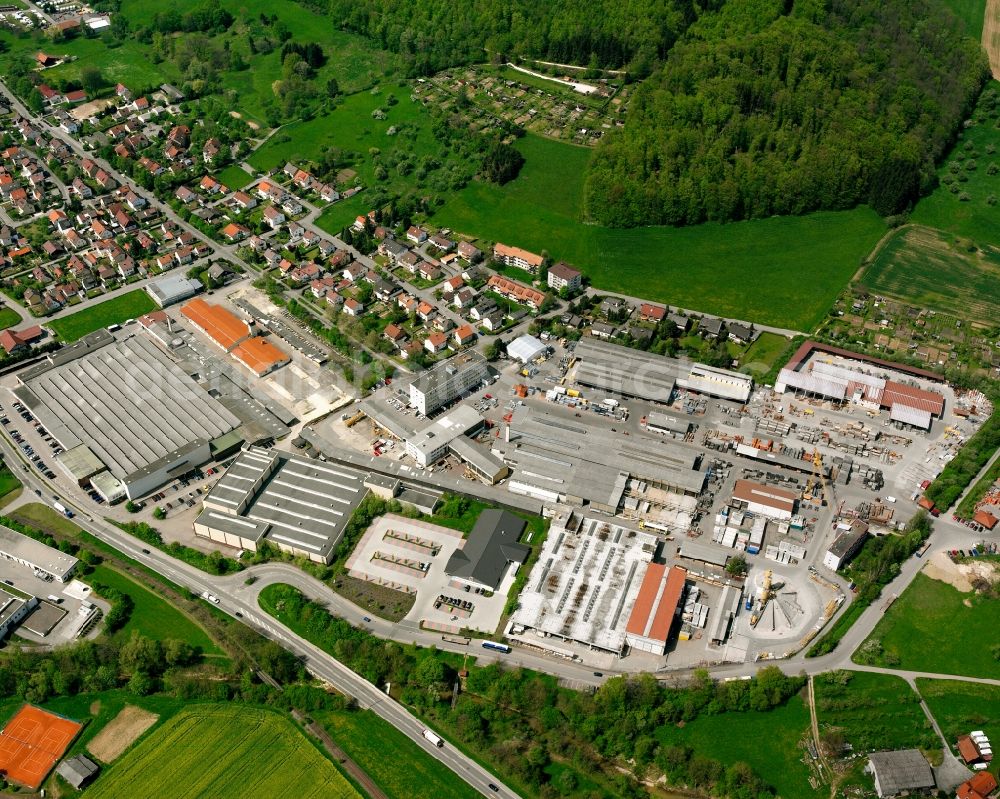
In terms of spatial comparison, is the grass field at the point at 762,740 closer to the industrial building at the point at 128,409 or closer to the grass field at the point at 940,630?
the grass field at the point at 940,630

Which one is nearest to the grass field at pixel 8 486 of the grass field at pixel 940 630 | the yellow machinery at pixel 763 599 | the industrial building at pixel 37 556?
the industrial building at pixel 37 556

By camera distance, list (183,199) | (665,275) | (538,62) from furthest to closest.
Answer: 1. (538,62)
2. (183,199)
3. (665,275)

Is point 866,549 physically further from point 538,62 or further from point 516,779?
point 538,62

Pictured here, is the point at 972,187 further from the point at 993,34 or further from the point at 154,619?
the point at 154,619

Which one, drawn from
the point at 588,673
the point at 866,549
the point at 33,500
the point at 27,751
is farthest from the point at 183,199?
the point at 866,549

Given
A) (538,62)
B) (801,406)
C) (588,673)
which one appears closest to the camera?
(588,673)

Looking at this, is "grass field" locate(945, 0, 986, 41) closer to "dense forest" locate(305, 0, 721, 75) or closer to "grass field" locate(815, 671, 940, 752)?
"dense forest" locate(305, 0, 721, 75)

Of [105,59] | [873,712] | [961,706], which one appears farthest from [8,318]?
[961,706]
